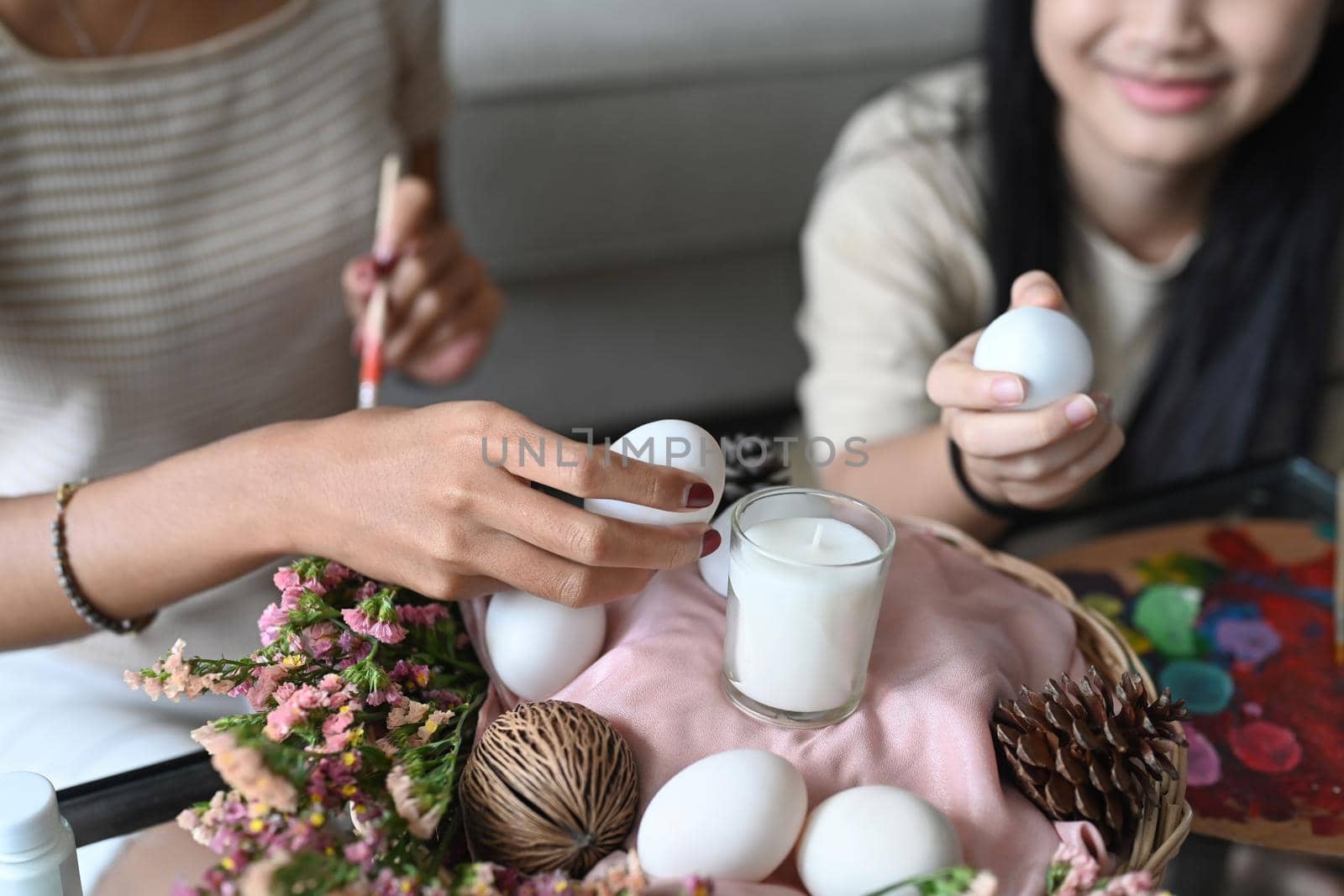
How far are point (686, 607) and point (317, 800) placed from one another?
0.23 metres

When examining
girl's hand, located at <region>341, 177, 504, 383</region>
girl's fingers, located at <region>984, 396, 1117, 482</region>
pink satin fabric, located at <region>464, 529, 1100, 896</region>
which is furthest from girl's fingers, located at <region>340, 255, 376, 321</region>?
girl's fingers, located at <region>984, 396, 1117, 482</region>

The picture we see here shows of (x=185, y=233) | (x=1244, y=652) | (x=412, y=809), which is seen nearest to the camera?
(x=412, y=809)

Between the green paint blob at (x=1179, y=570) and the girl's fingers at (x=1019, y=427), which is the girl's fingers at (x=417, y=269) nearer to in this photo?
the girl's fingers at (x=1019, y=427)

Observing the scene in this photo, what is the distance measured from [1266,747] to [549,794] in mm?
470

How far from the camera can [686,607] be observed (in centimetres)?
62

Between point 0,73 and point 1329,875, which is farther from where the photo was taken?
point 0,73

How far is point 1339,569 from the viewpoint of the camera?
856 millimetres

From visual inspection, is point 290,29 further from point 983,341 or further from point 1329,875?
point 1329,875

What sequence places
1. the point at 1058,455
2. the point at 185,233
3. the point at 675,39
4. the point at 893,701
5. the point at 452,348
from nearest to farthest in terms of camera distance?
the point at 893,701 < the point at 1058,455 < the point at 185,233 < the point at 452,348 < the point at 675,39

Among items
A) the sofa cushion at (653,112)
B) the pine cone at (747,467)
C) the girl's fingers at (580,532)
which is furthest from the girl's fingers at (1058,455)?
the sofa cushion at (653,112)

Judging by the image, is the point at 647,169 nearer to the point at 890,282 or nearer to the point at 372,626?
the point at 890,282

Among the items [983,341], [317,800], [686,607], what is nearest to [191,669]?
[317,800]

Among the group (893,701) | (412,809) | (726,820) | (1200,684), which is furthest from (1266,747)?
(412,809)

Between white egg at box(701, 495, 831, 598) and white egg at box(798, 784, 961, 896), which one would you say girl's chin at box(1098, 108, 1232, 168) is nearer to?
white egg at box(701, 495, 831, 598)
